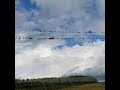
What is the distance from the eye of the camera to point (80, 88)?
4223mm
